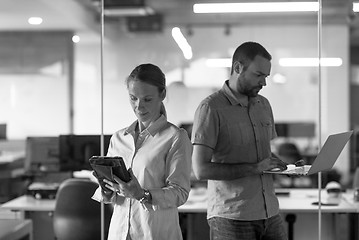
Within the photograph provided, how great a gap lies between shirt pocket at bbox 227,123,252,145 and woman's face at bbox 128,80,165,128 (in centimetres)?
49

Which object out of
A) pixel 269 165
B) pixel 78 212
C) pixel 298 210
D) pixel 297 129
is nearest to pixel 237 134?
pixel 269 165

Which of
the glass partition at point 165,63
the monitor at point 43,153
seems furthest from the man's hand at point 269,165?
the glass partition at point 165,63

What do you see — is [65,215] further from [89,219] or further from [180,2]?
[180,2]

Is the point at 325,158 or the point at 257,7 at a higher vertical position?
the point at 257,7

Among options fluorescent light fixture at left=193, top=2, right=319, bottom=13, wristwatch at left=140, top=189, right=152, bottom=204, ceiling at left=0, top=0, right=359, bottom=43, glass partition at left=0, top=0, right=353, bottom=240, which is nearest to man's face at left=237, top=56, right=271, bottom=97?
wristwatch at left=140, top=189, right=152, bottom=204

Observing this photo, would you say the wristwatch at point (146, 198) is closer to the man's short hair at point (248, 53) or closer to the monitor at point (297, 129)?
the man's short hair at point (248, 53)

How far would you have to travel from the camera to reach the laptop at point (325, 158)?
2833 mm

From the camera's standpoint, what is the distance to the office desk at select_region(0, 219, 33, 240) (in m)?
2.87

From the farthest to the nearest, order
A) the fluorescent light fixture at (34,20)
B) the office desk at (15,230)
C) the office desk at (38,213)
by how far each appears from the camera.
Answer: the fluorescent light fixture at (34,20), the office desk at (38,213), the office desk at (15,230)

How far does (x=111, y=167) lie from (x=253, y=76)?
0.97 m

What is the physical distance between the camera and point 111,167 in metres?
2.26

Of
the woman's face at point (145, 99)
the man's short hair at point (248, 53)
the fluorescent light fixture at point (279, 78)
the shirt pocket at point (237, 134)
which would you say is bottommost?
the shirt pocket at point (237, 134)

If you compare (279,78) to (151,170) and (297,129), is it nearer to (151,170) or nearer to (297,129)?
(297,129)

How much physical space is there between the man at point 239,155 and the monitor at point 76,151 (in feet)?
7.89
